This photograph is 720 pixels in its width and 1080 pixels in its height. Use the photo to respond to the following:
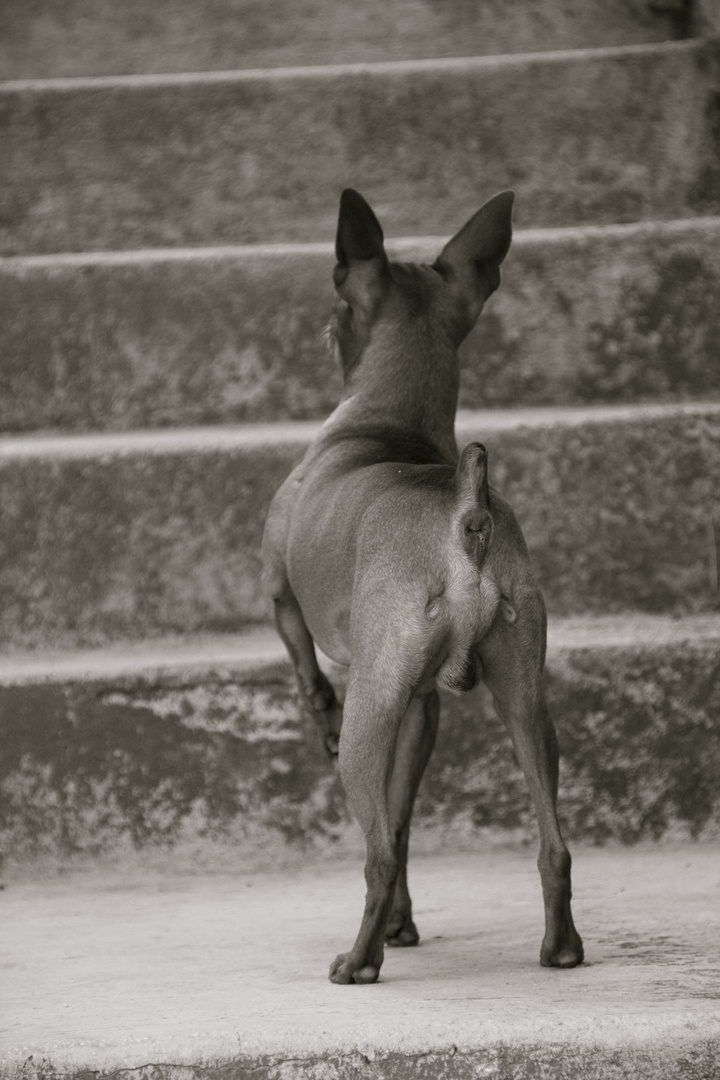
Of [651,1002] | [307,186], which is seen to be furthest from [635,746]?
[307,186]

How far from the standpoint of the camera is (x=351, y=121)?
496cm

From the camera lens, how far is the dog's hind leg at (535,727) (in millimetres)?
2312

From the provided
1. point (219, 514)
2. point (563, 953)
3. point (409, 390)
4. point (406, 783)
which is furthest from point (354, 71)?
point (563, 953)

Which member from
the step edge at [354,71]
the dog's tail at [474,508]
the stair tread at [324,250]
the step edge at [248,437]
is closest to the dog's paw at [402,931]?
the dog's tail at [474,508]

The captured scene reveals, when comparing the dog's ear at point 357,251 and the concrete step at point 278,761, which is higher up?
the dog's ear at point 357,251

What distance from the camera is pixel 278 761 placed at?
3381 millimetres

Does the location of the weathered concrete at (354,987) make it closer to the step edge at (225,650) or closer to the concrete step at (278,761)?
the concrete step at (278,761)

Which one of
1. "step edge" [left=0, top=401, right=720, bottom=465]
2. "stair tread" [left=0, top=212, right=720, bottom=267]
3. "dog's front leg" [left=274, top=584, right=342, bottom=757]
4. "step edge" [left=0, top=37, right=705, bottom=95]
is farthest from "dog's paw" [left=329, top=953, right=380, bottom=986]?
"step edge" [left=0, top=37, right=705, bottom=95]

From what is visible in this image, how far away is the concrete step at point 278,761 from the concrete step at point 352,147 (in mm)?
2005

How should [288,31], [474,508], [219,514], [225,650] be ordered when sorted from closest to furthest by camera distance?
[474,508] < [225,650] < [219,514] < [288,31]

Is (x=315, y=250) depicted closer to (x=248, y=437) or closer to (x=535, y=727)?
(x=248, y=437)

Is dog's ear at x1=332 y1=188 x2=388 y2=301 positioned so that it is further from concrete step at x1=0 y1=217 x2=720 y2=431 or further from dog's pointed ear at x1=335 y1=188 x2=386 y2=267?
concrete step at x1=0 y1=217 x2=720 y2=431

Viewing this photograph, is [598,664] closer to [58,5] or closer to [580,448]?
[580,448]

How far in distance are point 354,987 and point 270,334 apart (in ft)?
7.67
